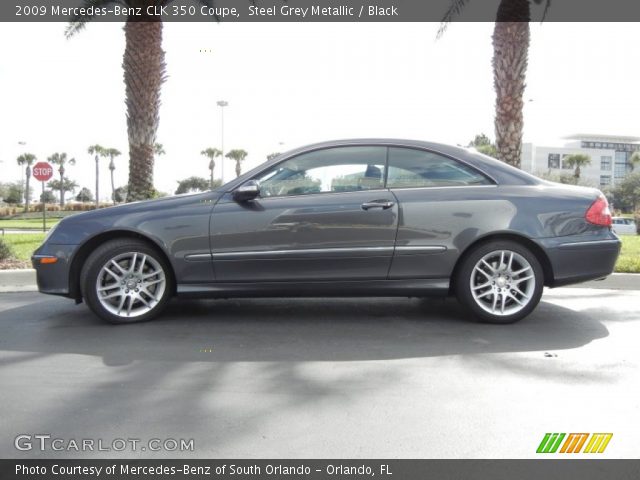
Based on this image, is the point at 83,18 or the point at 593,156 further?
the point at 593,156

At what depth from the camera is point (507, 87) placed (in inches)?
383

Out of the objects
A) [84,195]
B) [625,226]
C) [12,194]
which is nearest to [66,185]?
[84,195]

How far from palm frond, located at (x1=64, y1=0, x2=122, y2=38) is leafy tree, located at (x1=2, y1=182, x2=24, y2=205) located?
93721 mm

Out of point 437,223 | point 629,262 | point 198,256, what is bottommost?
point 629,262

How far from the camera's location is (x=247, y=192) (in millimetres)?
4789

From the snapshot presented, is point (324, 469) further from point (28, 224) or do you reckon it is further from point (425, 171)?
point (28, 224)

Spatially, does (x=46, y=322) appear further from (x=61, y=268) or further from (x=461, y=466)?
(x=461, y=466)

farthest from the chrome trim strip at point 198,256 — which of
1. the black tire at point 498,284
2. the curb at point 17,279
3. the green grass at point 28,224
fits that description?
the green grass at point 28,224

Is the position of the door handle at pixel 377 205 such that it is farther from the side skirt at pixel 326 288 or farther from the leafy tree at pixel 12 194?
the leafy tree at pixel 12 194

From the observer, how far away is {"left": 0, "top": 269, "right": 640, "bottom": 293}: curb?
22.5ft

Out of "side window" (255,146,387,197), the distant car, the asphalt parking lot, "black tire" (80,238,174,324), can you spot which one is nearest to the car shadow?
the asphalt parking lot

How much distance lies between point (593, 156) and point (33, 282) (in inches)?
4771

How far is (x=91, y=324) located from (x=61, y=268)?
531 mm

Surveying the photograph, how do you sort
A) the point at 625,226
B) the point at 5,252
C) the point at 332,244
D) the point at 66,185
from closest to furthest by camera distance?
the point at 332,244 < the point at 5,252 < the point at 625,226 < the point at 66,185
